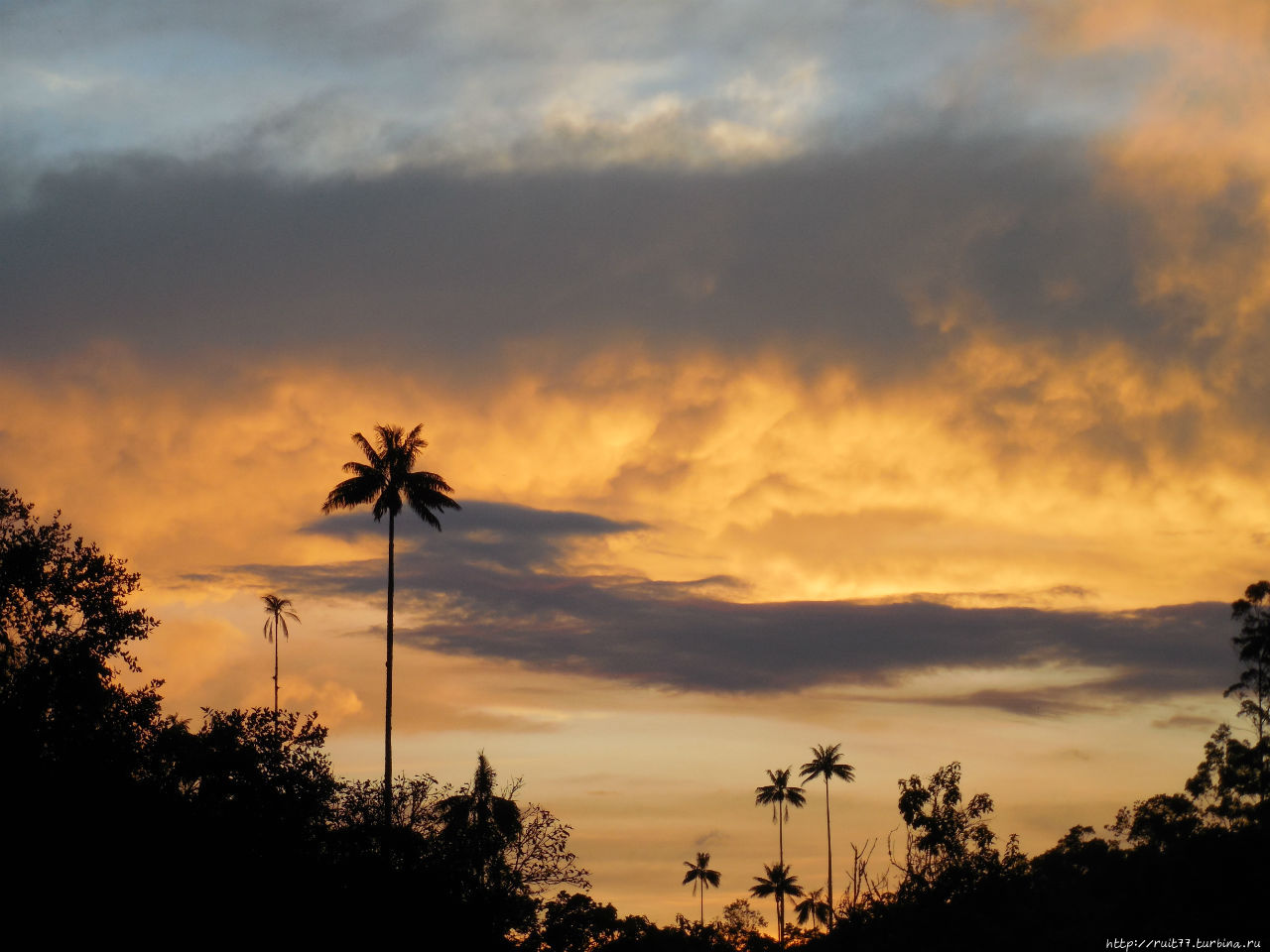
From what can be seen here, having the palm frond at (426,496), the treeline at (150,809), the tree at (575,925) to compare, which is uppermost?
the palm frond at (426,496)

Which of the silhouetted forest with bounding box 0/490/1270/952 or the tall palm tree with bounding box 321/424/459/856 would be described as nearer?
the silhouetted forest with bounding box 0/490/1270/952

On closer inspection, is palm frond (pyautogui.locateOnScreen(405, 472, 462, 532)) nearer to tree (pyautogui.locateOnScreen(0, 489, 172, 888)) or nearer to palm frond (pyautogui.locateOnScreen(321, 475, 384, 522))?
palm frond (pyautogui.locateOnScreen(321, 475, 384, 522))

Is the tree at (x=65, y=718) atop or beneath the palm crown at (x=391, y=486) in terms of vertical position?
beneath

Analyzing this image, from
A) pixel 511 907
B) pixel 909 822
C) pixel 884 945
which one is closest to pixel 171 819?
pixel 511 907

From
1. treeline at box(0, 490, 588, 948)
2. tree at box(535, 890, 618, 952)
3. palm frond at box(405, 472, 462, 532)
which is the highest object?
palm frond at box(405, 472, 462, 532)

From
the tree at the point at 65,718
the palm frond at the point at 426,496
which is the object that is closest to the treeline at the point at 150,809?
the tree at the point at 65,718

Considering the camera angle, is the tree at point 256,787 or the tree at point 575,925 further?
the tree at point 575,925

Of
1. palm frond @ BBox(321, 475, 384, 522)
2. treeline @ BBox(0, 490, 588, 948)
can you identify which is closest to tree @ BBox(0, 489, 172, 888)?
treeline @ BBox(0, 490, 588, 948)

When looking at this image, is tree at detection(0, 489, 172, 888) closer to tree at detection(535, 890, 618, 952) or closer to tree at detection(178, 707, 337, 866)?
tree at detection(178, 707, 337, 866)

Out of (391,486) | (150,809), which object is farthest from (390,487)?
(150,809)

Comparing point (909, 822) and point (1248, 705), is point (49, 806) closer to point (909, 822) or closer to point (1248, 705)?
point (909, 822)

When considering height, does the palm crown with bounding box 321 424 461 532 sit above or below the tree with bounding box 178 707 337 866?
above

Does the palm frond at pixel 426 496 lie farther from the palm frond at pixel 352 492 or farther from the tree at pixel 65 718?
the tree at pixel 65 718

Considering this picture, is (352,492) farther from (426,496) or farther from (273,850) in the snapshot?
(273,850)
